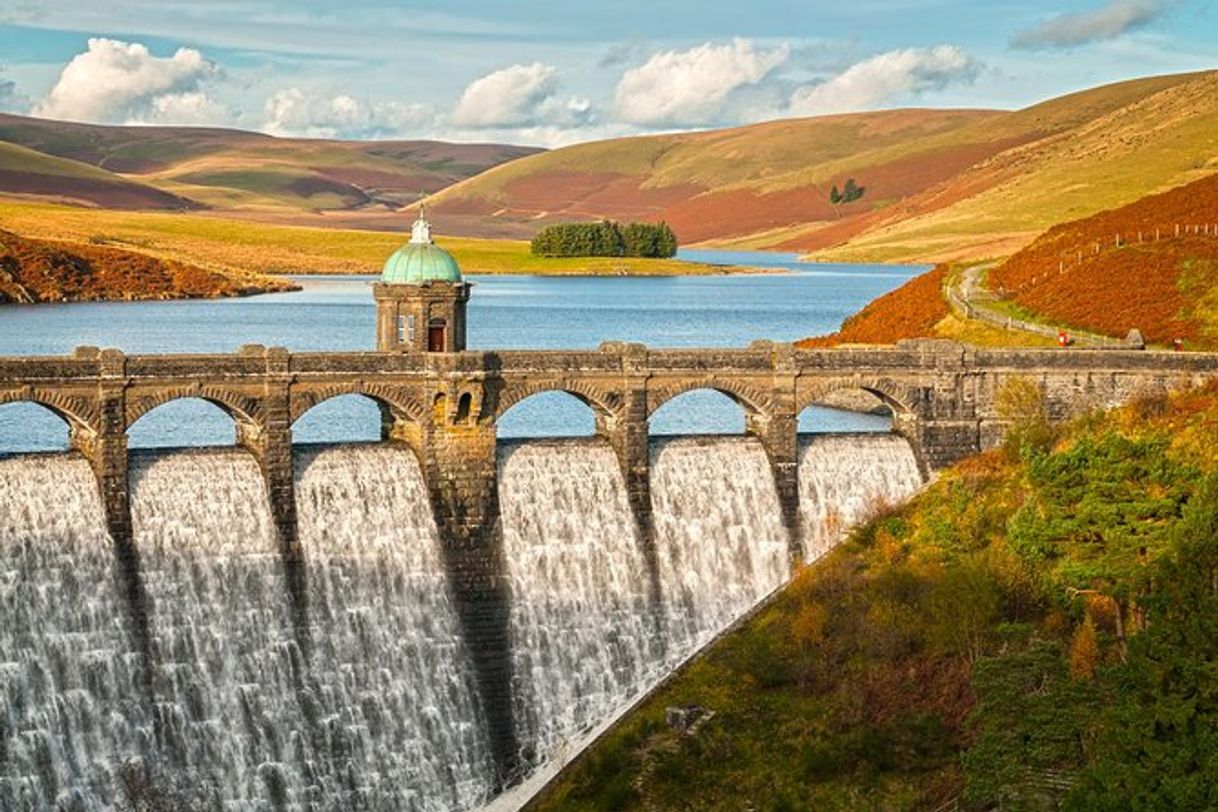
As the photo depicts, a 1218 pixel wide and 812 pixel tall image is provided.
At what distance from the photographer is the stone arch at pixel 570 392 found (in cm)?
8006

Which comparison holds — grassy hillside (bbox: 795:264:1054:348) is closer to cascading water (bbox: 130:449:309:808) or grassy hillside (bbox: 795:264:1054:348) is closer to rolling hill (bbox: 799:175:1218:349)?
rolling hill (bbox: 799:175:1218:349)

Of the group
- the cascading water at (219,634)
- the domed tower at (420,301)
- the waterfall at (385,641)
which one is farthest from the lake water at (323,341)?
the waterfall at (385,641)

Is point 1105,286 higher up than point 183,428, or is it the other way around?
point 1105,286

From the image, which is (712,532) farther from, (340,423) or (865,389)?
(340,423)

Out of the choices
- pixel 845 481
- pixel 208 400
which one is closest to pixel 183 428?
pixel 208 400

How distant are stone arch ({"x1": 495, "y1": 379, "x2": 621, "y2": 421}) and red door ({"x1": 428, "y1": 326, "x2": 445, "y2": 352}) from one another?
4.03 metres

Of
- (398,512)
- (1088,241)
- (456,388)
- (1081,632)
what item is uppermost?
(1088,241)

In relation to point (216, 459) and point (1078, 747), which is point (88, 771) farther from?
point (1078, 747)

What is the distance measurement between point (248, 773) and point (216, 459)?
14.0 metres

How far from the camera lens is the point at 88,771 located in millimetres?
64125

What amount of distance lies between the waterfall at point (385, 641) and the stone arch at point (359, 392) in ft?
6.93

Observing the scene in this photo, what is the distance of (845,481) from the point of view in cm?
8712

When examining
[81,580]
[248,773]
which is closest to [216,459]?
[81,580]

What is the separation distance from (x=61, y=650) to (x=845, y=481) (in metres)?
41.0
